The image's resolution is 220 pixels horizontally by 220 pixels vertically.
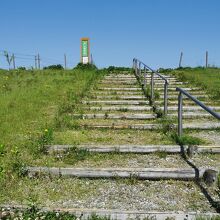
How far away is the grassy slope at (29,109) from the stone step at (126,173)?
499mm

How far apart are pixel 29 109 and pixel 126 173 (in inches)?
241

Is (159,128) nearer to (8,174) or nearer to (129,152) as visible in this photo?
(129,152)

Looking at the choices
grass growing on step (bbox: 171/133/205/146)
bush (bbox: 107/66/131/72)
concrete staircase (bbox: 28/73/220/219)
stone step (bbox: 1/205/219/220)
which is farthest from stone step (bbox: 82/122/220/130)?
bush (bbox: 107/66/131/72)

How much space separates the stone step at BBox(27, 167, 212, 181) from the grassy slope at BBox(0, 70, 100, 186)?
19.6 inches

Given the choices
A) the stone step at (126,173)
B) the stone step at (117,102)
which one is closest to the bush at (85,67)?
the stone step at (117,102)

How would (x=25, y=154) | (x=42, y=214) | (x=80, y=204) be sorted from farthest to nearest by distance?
(x=25, y=154), (x=80, y=204), (x=42, y=214)

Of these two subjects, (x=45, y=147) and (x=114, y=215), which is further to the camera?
(x=45, y=147)

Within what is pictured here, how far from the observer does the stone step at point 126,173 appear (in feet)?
21.0

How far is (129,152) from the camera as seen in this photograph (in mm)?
7773

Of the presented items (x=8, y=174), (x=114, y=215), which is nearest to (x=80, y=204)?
(x=114, y=215)

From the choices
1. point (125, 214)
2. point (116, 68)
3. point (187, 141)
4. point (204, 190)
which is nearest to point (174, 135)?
point (187, 141)

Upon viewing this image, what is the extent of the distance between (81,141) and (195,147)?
7.21 feet

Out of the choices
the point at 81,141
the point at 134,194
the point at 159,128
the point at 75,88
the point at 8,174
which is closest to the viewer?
the point at 134,194

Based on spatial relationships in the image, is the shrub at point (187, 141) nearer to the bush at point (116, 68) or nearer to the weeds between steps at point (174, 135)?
the weeds between steps at point (174, 135)
